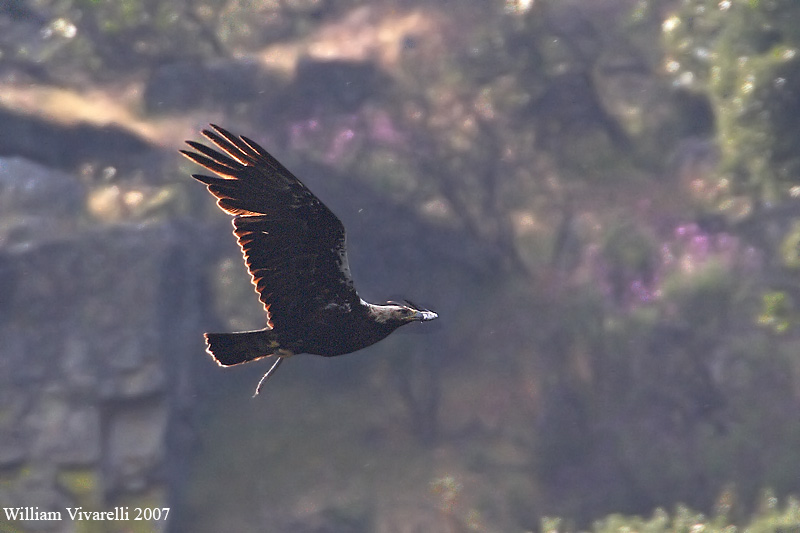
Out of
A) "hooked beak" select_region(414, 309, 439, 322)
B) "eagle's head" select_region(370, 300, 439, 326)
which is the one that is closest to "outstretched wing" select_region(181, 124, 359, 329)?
"eagle's head" select_region(370, 300, 439, 326)

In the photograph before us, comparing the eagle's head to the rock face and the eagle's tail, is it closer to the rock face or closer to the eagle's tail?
the eagle's tail

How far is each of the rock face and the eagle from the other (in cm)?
746

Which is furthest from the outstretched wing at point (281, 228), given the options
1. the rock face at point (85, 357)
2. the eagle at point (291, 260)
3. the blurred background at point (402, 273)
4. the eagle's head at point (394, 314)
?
the rock face at point (85, 357)

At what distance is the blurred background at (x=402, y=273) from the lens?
9938 mm

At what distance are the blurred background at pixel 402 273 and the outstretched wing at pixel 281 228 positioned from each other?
287 inches

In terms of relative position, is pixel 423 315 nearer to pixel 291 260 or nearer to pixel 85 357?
pixel 291 260

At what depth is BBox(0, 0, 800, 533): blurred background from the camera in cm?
994

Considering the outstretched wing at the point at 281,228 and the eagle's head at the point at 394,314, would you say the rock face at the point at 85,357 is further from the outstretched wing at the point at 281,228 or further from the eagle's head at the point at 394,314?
the eagle's head at the point at 394,314

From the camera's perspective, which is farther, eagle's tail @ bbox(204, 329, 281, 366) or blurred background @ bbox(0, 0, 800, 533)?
blurred background @ bbox(0, 0, 800, 533)

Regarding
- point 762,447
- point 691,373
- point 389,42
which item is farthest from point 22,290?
point 762,447

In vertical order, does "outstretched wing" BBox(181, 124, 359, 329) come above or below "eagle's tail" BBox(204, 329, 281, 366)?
above

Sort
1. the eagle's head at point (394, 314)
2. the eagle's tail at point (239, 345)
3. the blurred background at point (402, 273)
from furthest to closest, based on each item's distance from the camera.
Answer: the blurred background at point (402, 273)
the eagle's tail at point (239, 345)
the eagle's head at point (394, 314)

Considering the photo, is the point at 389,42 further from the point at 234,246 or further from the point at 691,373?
the point at 691,373

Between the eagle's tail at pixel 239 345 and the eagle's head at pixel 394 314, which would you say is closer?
the eagle's head at pixel 394 314
